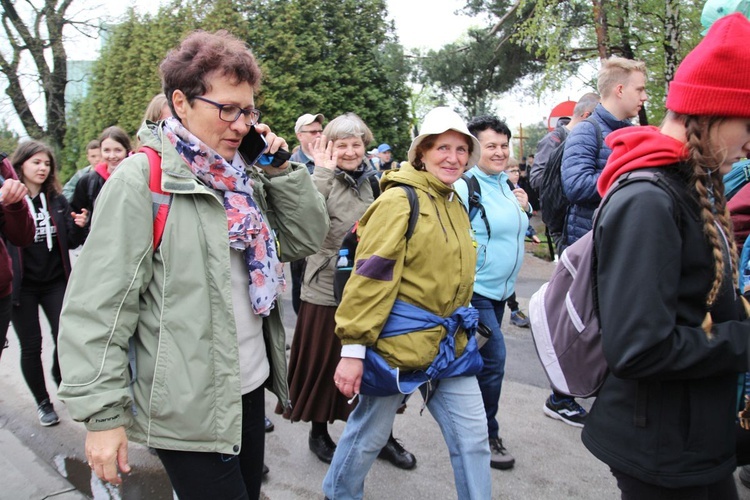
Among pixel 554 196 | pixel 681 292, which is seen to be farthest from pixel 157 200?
pixel 554 196

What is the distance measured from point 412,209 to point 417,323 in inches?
18.7

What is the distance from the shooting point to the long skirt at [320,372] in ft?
11.5

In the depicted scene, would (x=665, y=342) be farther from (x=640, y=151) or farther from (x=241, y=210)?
(x=241, y=210)

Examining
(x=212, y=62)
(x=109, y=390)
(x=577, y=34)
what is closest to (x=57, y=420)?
(x=109, y=390)

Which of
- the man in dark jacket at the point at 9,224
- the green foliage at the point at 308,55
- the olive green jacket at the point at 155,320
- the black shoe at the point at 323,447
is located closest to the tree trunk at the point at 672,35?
the green foliage at the point at 308,55

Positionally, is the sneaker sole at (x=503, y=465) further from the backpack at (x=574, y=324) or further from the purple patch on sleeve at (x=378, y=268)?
the backpack at (x=574, y=324)

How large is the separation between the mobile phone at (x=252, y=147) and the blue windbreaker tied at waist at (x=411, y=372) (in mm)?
831

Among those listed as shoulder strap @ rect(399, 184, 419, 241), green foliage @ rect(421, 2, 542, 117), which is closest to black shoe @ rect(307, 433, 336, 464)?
shoulder strap @ rect(399, 184, 419, 241)

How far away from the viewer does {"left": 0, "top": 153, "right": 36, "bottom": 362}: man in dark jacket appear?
3.48 m

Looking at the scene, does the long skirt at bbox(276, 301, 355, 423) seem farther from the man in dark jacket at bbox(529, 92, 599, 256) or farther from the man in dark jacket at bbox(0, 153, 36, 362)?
the man in dark jacket at bbox(529, 92, 599, 256)

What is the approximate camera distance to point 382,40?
12.5 meters

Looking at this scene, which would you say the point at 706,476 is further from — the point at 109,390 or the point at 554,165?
the point at 554,165

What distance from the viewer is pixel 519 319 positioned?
660 centimetres

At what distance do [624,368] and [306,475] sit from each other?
2.38 meters
